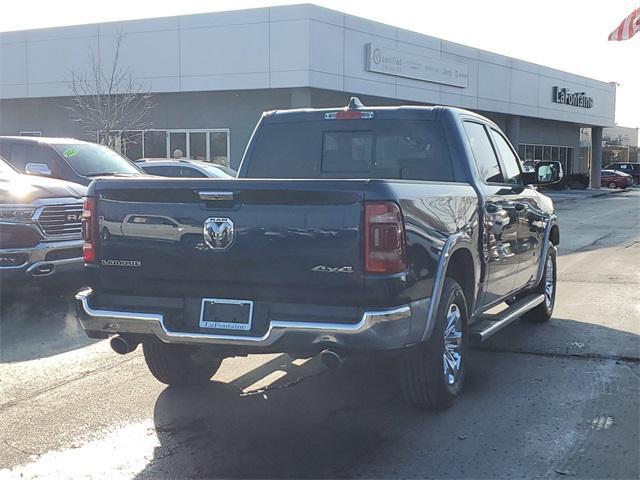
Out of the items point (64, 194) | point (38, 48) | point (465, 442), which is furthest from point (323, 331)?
point (38, 48)

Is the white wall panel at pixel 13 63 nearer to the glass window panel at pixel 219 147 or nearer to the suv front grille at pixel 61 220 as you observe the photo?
the glass window panel at pixel 219 147

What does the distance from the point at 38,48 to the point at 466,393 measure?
25.8m

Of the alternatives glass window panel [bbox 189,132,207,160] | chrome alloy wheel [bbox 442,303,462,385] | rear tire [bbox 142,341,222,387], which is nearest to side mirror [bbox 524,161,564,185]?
chrome alloy wheel [bbox 442,303,462,385]

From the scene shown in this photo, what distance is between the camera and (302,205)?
4062mm

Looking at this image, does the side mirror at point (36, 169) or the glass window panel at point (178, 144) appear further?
the glass window panel at point (178, 144)

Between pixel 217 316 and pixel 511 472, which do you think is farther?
pixel 217 316

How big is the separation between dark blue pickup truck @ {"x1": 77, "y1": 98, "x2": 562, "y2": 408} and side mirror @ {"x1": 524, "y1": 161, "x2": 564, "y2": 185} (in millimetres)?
1640

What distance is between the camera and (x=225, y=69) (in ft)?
77.9

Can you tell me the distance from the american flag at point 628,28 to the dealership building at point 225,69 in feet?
30.2

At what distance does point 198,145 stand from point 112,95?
11.1 ft

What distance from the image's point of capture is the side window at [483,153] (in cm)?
576

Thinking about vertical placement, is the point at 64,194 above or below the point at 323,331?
above

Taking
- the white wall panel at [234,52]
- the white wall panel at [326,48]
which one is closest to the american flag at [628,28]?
the white wall panel at [326,48]

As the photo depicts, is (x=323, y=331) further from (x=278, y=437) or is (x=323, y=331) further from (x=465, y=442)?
(x=465, y=442)
